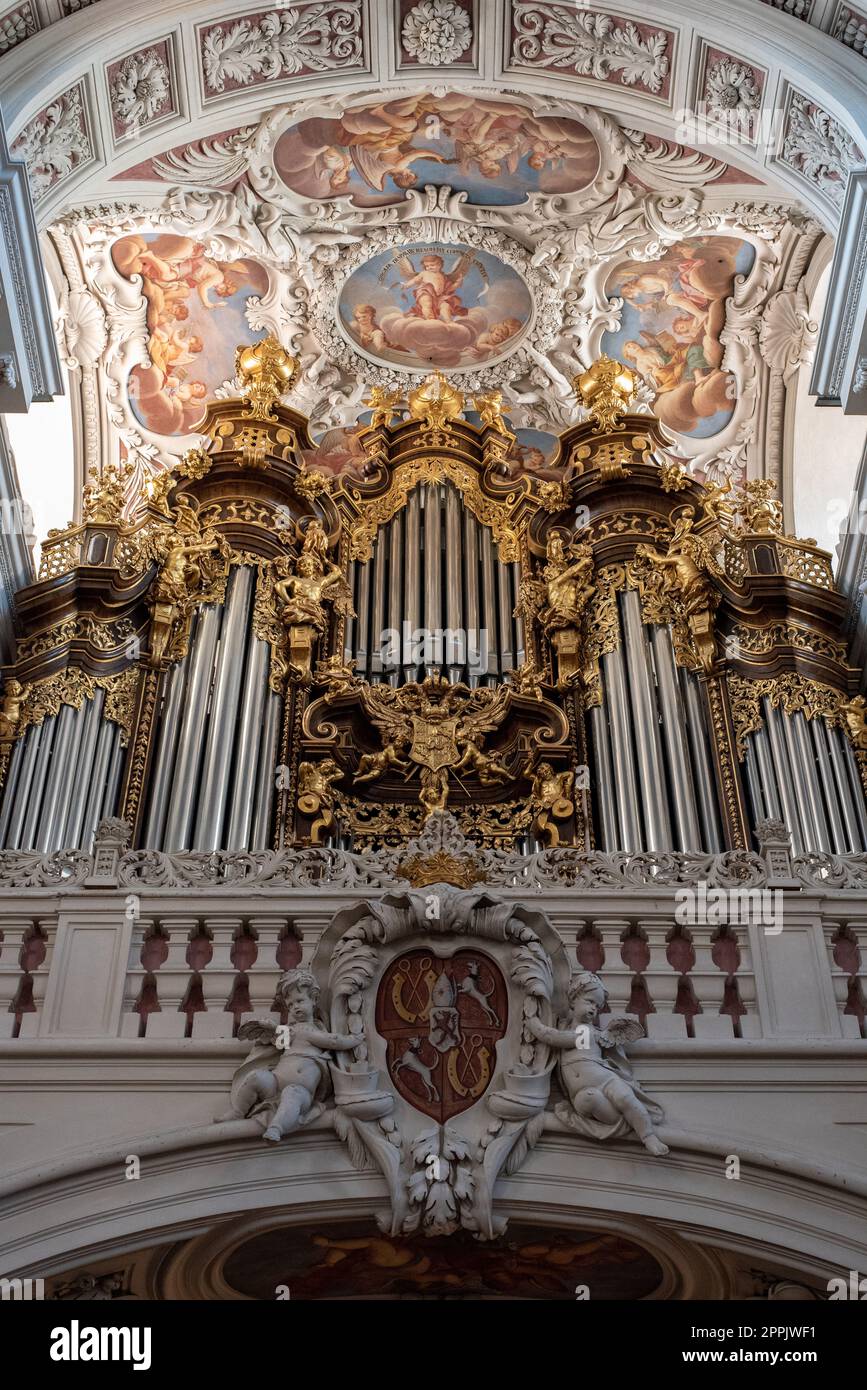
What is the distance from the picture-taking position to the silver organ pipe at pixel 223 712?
9266 mm

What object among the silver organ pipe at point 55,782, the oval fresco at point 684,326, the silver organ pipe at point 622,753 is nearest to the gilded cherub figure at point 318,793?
the silver organ pipe at point 55,782

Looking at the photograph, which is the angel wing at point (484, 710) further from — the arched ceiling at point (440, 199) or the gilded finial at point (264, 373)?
the arched ceiling at point (440, 199)

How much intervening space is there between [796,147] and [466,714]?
13.8 feet

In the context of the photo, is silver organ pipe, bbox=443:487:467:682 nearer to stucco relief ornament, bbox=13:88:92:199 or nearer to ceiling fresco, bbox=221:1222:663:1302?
stucco relief ornament, bbox=13:88:92:199

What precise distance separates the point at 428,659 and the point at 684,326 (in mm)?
3985

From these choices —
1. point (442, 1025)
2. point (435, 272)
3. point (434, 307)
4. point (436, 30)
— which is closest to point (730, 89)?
point (436, 30)

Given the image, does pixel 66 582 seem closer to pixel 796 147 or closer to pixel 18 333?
pixel 18 333

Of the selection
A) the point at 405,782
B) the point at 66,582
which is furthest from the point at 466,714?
the point at 66,582

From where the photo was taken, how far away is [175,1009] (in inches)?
232

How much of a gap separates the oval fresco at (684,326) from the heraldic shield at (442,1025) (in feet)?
26.6

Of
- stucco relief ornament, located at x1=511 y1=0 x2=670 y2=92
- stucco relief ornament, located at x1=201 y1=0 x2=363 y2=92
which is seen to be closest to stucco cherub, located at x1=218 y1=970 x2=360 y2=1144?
stucco relief ornament, located at x1=201 y1=0 x2=363 y2=92

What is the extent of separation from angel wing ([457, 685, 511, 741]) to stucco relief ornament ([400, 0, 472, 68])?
444 centimetres

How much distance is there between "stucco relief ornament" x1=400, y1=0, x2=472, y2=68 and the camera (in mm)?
10562

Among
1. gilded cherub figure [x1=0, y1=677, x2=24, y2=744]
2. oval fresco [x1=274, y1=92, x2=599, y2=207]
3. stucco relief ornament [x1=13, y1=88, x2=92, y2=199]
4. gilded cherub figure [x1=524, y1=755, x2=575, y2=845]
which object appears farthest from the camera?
oval fresco [x1=274, y1=92, x2=599, y2=207]
